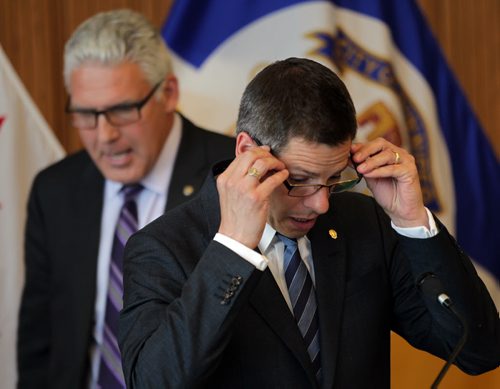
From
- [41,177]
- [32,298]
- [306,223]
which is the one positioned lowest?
[32,298]

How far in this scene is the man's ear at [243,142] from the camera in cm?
199

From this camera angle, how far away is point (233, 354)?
1943 mm

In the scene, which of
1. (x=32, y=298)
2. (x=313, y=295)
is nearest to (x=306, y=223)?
(x=313, y=295)

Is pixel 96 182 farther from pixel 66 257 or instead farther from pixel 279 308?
pixel 279 308

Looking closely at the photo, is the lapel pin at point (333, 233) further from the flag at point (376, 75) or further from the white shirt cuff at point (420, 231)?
the flag at point (376, 75)

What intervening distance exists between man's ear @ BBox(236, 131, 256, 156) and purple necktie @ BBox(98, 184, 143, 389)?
1098 millimetres

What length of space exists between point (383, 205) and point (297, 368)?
40 centimetres

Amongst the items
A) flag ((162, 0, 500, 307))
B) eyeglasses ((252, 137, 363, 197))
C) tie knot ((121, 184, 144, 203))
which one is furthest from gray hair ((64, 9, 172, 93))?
eyeglasses ((252, 137, 363, 197))

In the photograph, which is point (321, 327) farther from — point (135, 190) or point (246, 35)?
point (246, 35)

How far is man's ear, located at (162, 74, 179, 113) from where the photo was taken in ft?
10.1

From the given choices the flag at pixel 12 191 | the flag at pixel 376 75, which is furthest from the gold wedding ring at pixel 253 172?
the flag at pixel 12 191

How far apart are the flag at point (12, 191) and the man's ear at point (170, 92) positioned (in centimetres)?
75

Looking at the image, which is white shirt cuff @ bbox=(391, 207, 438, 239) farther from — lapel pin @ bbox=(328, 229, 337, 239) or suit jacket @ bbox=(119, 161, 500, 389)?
lapel pin @ bbox=(328, 229, 337, 239)

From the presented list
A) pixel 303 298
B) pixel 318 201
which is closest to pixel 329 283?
pixel 303 298
